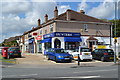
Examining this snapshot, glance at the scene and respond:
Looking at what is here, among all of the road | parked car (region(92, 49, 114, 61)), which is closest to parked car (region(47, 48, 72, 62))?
parked car (region(92, 49, 114, 61))

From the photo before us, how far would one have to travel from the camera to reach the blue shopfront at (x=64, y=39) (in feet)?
103

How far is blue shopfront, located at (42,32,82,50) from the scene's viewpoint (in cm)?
3125

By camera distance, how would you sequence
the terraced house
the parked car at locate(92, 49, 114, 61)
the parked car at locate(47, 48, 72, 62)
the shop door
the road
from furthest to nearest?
the shop door → the terraced house → the parked car at locate(92, 49, 114, 61) → the parked car at locate(47, 48, 72, 62) → the road

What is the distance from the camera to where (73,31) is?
108 ft

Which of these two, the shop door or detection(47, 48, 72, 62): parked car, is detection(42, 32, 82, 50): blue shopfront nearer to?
the shop door

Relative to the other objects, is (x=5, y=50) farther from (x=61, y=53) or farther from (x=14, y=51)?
(x=61, y=53)

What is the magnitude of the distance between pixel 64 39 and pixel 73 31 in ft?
9.00

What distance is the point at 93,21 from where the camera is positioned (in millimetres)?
35250

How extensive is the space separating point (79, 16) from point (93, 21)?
9.87ft

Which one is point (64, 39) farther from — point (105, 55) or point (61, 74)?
point (61, 74)

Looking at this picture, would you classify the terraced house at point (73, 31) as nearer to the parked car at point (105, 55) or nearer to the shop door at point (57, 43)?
the shop door at point (57, 43)

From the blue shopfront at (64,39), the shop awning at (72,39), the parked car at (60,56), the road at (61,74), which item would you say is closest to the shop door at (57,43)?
the blue shopfront at (64,39)

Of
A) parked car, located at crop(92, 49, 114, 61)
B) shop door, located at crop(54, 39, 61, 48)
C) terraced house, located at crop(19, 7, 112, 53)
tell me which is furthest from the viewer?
shop door, located at crop(54, 39, 61, 48)

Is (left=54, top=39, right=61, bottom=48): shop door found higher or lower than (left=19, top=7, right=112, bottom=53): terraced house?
lower
